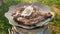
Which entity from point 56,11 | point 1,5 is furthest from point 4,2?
point 56,11

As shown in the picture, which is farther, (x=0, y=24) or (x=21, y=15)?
(x=0, y=24)

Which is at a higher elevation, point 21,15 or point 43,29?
point 21,15

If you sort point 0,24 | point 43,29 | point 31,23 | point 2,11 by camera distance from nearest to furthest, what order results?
point 31,23 → point 43,29 → point 0,24 → point 2,11

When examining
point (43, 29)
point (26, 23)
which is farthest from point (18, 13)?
point (43, 29)

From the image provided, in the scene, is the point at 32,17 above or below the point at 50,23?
above

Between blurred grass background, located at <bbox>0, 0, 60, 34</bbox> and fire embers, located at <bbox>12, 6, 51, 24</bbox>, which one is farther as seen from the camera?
blurred grass background, located at <bbox>0, 0, 60, 34</bbox>

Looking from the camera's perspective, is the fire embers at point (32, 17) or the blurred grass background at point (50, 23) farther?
the blurred grass background at point (50, 23)

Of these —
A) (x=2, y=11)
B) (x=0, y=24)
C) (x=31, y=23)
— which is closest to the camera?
(x=31, y=23)

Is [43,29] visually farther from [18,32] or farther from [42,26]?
[18,32]

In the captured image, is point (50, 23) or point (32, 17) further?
point (50, 23)

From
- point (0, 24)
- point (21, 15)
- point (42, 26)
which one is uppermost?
point (21, 15)
